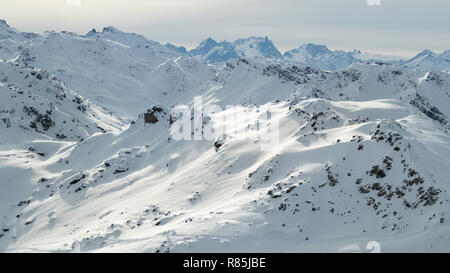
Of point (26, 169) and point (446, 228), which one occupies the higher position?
point (26, 169)

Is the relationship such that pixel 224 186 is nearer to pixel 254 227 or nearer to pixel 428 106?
pixel 254 227

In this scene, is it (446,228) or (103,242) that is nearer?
(446,228)

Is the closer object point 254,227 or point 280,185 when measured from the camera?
point 254,227

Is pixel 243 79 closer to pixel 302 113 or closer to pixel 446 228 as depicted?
pixel 302 113

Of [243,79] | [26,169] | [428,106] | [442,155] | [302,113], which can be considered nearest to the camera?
[442,155]

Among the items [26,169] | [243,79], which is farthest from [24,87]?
[243,79]
